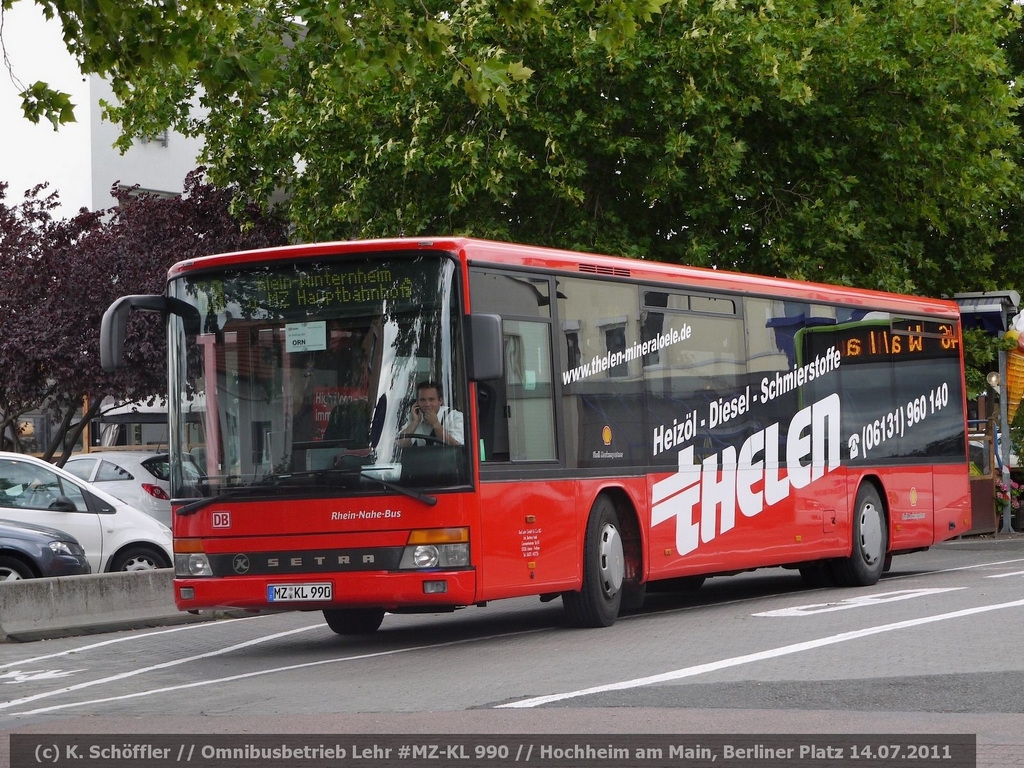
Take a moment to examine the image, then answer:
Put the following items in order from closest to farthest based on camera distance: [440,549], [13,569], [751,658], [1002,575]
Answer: [751,658]
[440,549]
[13,569]
[1002,575]

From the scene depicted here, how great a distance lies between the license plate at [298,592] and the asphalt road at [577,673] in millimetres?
468

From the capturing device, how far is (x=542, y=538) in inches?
483

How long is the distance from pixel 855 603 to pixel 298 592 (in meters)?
5.35

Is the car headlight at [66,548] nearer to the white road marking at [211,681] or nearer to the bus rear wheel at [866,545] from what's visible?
the white road marking at [211,681]

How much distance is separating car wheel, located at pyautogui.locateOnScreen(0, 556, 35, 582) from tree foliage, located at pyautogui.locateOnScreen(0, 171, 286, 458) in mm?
12449

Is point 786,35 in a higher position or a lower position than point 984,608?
higher

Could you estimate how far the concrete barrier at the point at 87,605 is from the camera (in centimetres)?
1494

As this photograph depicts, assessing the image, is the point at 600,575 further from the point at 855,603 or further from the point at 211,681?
the point at 211,681

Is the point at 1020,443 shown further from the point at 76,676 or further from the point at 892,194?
the point at 76,676

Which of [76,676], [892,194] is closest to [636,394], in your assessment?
[76,676]

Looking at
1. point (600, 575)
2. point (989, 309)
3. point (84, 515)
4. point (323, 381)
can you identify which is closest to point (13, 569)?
point (84, 515)

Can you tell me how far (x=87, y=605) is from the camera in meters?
15.8

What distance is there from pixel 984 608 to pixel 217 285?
655cm
